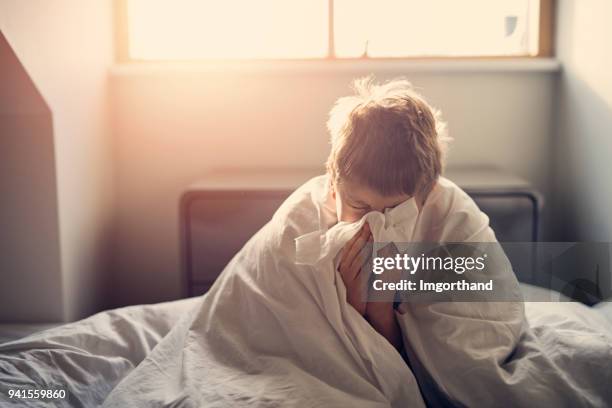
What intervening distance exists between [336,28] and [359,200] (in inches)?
44.1

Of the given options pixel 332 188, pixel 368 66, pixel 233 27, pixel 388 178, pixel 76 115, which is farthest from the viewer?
pixel 233 27

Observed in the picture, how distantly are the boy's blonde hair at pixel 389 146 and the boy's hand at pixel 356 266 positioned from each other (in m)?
0.09

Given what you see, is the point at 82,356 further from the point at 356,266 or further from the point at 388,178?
the point at 388,178

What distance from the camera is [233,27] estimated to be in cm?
216

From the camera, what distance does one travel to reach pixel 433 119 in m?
1.20

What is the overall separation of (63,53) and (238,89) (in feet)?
1.78

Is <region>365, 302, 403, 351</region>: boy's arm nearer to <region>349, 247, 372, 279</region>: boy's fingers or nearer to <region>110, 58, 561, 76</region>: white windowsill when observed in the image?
<region>349, 247, 372, 279</region>: boy's fingers

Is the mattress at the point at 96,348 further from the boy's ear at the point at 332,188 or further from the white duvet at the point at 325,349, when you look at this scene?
the boy's ear at the point at 332,188

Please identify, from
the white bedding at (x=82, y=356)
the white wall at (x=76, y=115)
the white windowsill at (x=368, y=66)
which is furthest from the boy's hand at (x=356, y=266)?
the white windowsill at (x=368, y=66)

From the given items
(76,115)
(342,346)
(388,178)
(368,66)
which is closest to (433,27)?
(368,66)

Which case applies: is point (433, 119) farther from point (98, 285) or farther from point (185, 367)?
point (98, 285)

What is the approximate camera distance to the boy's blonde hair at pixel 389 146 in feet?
3.67

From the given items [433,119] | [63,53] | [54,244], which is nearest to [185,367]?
[433,119]

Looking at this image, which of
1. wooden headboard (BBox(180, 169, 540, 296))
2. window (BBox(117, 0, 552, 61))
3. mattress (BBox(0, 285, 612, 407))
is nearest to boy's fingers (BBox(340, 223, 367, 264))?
mattress (BBox(0, 285, 612, 407))
